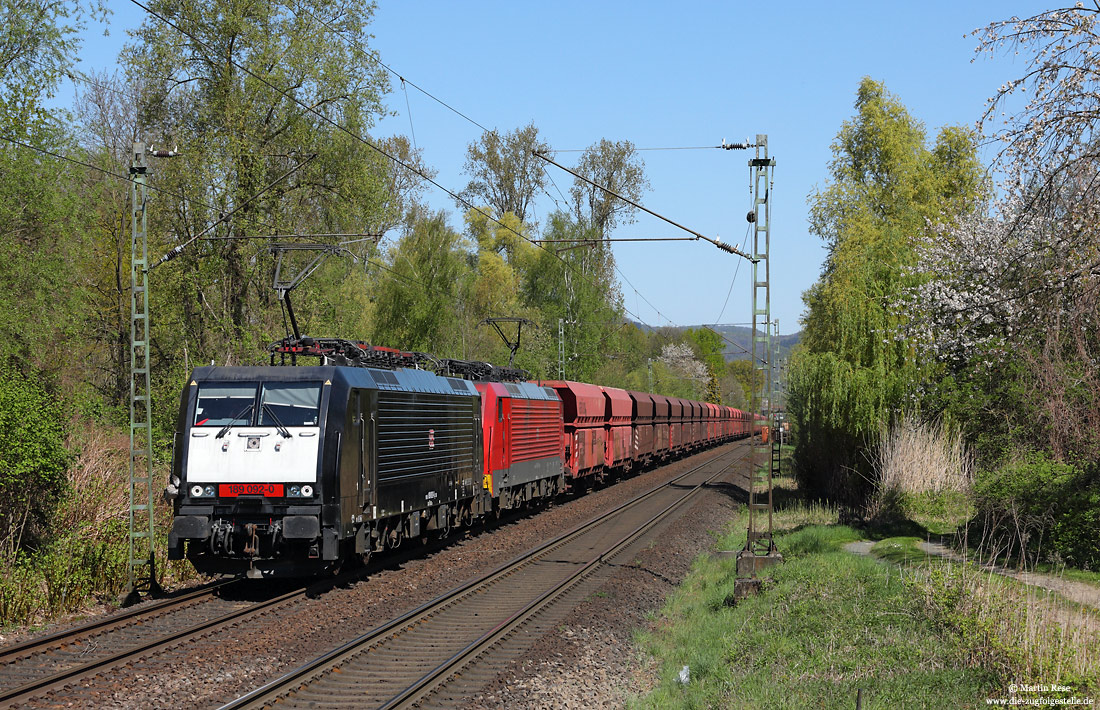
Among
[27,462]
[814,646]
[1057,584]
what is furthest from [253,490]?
[1057,584]

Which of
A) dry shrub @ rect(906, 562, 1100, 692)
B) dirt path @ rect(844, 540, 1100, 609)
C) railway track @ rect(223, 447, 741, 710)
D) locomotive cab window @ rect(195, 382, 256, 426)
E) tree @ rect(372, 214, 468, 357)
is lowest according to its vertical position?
railway track @ rect(223, 447, 741, 710)

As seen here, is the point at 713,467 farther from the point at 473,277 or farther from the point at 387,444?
the point at 387,444

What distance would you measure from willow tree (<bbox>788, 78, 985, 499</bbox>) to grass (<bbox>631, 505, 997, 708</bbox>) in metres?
11.3

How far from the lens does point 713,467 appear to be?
161ft

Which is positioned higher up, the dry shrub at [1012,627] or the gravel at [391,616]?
the dry shrub at [1012,627]

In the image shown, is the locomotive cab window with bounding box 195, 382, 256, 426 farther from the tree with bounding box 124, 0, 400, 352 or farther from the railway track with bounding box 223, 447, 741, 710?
the tree with bounding box 124, 0, 400, 352

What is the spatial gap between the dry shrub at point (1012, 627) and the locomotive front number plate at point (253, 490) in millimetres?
8104

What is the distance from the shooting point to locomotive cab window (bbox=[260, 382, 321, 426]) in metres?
13.5

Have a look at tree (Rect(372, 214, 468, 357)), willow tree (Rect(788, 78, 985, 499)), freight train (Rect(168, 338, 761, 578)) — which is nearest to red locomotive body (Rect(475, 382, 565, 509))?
freight train (Rect(168, 338, 761, 578))

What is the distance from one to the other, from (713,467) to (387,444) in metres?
35.6

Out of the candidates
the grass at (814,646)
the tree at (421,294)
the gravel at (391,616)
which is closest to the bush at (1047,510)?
the grass at (814,646)

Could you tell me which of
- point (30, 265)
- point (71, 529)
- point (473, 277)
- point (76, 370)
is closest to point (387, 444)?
point (71, 529)

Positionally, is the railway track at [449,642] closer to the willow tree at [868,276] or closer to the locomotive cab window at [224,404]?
the locomotive cab window at [224,404]

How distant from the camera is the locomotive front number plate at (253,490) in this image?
523 inches
